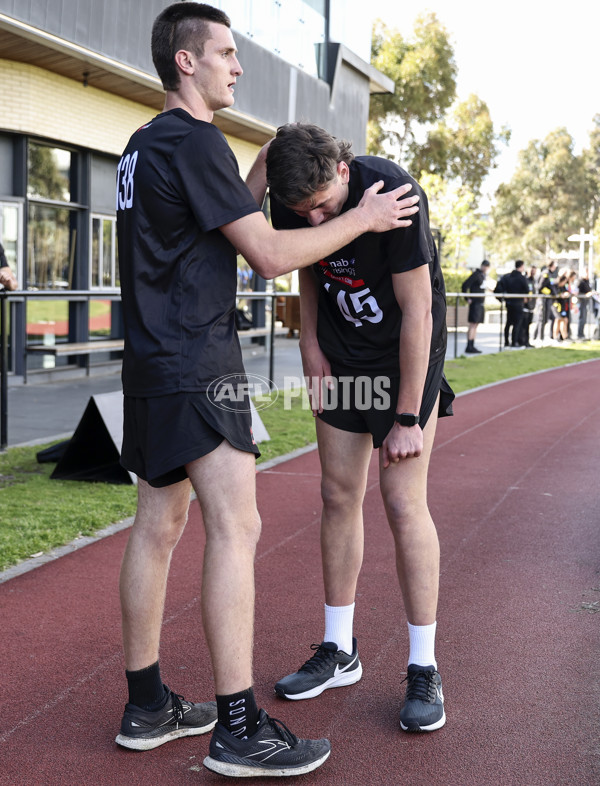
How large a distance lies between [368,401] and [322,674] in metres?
1.00

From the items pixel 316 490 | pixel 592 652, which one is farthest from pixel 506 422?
pixel 592 652

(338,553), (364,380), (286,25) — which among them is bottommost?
(338,553)

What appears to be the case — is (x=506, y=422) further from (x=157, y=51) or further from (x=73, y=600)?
(x=157, y=51)

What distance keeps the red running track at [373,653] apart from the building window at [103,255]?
9.33 meters

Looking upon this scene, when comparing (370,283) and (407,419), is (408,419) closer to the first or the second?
(407,419)

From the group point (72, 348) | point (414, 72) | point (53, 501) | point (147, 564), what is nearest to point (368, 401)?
point (147, 564)

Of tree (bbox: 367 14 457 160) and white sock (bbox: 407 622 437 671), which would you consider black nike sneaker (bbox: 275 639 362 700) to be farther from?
tree (bbox: 367 14 457 160)

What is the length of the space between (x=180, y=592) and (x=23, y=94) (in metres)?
9.93

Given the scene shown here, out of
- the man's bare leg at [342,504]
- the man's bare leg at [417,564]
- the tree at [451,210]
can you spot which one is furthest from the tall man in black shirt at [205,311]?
the tree at [451,210]

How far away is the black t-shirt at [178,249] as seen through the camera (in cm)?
255

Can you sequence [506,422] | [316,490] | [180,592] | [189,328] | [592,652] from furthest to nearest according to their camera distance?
[506,422] → [316,490] → [180,592] → [592,652] → [189,328]

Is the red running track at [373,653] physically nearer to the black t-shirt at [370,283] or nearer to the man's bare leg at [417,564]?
the man's bare leg at [417,564]

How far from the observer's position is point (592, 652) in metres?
3.80

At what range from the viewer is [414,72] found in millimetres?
42688
